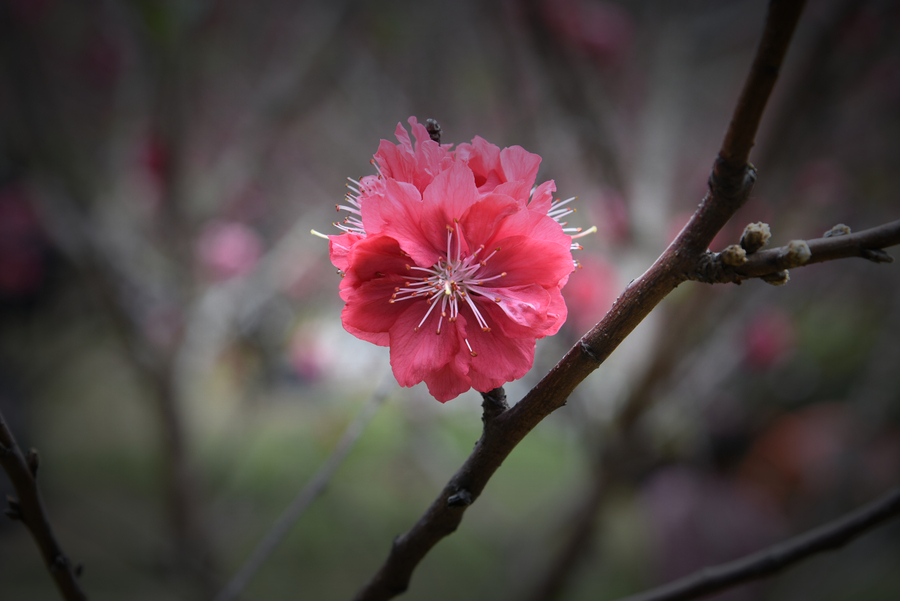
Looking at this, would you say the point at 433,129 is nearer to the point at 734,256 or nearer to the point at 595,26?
the point at 734,256

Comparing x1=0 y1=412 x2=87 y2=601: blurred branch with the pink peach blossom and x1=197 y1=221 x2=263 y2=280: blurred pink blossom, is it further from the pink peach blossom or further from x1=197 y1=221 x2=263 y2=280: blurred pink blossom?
x1=197 y1=221 x2=263 y2=280: blurred pink blossom

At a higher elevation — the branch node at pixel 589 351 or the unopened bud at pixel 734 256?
the unopened bud at pixel 734 256

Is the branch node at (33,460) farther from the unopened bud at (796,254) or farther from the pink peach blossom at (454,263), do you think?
the unopened bud at (796,254)

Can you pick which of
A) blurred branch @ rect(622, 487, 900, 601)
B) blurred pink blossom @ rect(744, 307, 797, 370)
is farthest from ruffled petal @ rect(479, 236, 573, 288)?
blurred pink blossom @ rect(744, 307, 797, 370)

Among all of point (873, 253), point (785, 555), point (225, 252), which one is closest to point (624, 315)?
point (873, 253)

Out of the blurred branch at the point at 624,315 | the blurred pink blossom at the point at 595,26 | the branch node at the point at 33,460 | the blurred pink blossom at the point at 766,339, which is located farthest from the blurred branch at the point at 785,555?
the blurred pink blossom at the point at 766,339

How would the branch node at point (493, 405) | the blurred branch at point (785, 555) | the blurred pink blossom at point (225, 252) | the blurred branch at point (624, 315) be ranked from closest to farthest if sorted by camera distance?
the blurred branch at point (624, 315), the branch node at point (493, 405), the blurred branch at point (785, 555), the blurred pink blossom at point (225, 252)
